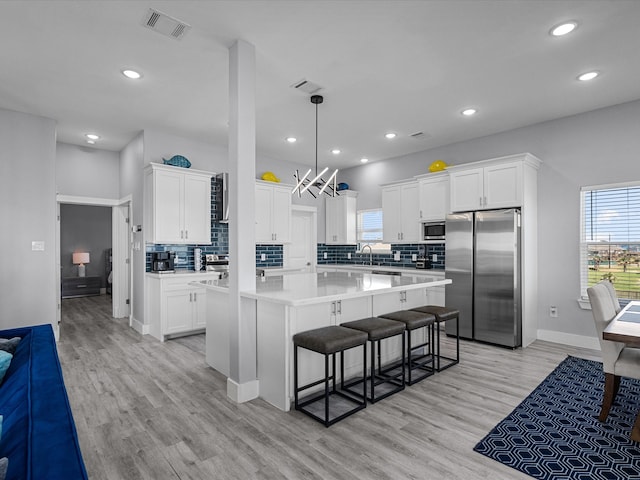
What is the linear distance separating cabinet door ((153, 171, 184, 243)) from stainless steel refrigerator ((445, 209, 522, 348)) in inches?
154

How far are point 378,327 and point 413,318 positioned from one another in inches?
20.6

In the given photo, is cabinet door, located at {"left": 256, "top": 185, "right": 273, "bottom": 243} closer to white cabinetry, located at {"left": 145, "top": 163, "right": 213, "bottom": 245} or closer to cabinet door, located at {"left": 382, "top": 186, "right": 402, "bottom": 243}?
white cabinetry, located at {"left": 145, "top": 163, "right": 213, "bottom": 245}

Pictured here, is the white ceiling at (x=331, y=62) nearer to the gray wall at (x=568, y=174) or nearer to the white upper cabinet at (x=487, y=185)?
the gray wall at (x=568, y=174)

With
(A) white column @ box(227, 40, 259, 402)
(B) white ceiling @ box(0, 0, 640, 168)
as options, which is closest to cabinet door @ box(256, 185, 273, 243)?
(B) white ceiling @ box(0, 0, 640, 168)

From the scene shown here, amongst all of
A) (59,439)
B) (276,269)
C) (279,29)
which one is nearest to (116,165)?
(276,269)

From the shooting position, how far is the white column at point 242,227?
116 inches

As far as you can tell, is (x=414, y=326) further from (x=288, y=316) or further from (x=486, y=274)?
(x=486, y=274)

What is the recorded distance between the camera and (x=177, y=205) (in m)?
5.18

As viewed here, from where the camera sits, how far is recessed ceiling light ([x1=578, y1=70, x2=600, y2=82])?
3.47m

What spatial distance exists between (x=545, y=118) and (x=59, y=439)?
5613 mm

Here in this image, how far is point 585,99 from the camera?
4.07 meters

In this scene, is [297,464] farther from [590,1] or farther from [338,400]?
[590,1]

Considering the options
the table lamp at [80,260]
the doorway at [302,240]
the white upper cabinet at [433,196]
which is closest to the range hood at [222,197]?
the doorway at [302,240]

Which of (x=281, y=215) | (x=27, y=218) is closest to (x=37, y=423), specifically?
(x=27, y=218)
